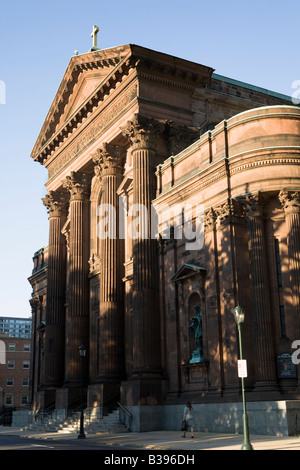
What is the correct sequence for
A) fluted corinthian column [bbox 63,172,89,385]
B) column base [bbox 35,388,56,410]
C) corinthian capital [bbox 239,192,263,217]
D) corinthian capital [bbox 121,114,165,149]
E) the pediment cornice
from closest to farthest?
corinthian capital [bbox 239,192,263,217]
corinthian capital [bbox 121,114,165,149]
the pediment cornice
fluted corinthian column [bbox 63,172,89,385]
column base [bbox 35,388,56,410]

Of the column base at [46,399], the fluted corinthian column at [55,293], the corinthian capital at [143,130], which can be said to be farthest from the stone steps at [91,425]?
the corinthian capital at [143,130]

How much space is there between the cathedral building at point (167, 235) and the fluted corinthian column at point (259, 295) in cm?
7

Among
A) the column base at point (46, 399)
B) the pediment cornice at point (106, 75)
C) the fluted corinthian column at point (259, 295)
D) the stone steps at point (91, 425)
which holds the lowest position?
the stone steps at point (91, 425)

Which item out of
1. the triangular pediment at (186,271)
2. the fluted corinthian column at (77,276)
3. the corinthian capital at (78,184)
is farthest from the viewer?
the corinthian capital at (78,184)

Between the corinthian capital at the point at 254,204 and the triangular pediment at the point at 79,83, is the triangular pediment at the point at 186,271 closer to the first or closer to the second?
the corinthian capital at the point at 254,204

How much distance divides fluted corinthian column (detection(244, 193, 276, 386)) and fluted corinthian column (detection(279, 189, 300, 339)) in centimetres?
127

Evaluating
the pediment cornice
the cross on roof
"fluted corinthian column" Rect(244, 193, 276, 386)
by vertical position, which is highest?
the cross on roof

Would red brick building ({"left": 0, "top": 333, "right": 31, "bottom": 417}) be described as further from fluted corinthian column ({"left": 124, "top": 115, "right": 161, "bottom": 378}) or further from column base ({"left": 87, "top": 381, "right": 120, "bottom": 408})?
fluted corinthian column ({"left": 124, "top": 115, "right": 161, "bottom": 378})

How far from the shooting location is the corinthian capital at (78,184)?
161 ft

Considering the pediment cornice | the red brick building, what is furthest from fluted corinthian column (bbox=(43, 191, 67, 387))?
the red brick building

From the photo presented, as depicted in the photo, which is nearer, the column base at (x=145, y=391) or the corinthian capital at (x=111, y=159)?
the column base at (x=145, y=391)

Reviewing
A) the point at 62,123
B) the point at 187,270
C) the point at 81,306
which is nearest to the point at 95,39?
the point at 62,123

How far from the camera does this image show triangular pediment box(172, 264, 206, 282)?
32562 mm

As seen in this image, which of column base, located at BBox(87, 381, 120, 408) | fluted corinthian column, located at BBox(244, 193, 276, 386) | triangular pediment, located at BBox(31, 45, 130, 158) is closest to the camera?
fluted corinthian column, located at BBox(244, 193, 276, 386)
